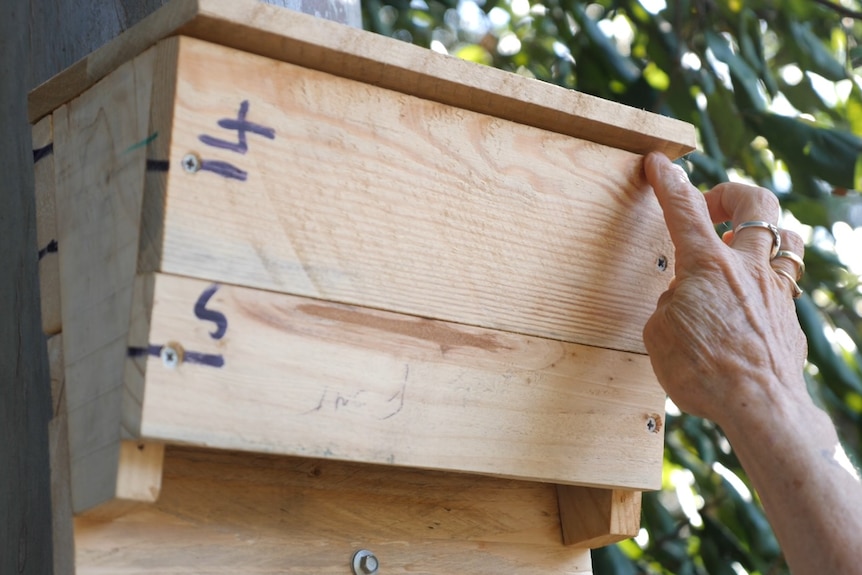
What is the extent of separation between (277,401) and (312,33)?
33 centimetres

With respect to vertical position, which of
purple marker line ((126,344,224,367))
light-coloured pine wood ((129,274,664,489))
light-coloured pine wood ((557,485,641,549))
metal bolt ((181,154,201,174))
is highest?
metal bolt ((181,154,201,174))

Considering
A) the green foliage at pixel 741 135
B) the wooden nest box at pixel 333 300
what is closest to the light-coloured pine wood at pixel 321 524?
the wooden nest box at pixel 333 300

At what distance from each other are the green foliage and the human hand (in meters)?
0.84

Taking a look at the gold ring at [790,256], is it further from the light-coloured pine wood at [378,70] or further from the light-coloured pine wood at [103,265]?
the light-coloured pine wood at [103,265]

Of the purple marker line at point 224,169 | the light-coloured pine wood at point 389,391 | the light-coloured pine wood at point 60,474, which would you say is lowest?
the light-coloured pine wood at point 60,474

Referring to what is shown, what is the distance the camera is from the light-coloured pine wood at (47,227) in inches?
41.6

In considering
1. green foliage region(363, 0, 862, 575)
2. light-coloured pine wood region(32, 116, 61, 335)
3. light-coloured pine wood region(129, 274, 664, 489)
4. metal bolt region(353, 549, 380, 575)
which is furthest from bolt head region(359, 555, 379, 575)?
green foliage region(363, 0, 862, 575)

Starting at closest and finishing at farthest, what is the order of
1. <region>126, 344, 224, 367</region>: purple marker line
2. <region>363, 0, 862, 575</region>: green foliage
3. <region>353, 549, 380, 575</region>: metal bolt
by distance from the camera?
<region>126, 344, 224, 367</region>: purple marker line
<region>353, 549, 380, 575</region>: metal bolt
<region>363, 0, 862, 575</region>: green foliage

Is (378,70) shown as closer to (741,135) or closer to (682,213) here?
(682,213)

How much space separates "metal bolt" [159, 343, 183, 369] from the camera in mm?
905

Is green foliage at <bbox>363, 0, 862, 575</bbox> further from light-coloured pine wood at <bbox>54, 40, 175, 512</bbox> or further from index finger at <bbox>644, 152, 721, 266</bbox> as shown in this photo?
light-coloured pine wood at <bbox>54, 40, 175, 512</bbox>

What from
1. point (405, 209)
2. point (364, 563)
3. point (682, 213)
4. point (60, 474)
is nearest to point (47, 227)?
point (60, 474)

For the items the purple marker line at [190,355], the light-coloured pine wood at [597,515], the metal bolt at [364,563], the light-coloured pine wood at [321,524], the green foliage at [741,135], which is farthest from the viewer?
the green foliage at [741,135]

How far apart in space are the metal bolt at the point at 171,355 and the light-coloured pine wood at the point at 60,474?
161 millimetres
